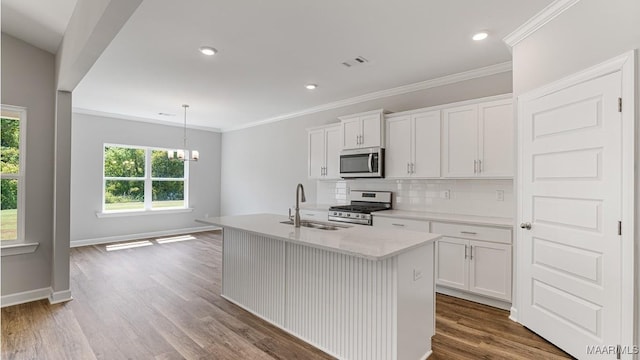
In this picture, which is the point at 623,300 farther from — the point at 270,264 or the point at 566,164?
the point at 270,264

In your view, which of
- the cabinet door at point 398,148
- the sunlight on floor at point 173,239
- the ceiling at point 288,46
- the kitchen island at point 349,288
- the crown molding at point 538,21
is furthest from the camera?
the sunlight on floor at point 173,239

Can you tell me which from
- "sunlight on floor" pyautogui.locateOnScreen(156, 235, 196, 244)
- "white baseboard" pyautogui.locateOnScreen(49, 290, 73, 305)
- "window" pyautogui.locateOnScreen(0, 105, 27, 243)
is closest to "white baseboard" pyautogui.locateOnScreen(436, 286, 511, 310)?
"white baseboard" pyautogui.locateOnScreen(49, 290, 73, 305)

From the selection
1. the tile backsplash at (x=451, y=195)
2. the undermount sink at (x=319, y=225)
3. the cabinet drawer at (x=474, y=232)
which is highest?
the tile backsplash at (x=451, y=195)

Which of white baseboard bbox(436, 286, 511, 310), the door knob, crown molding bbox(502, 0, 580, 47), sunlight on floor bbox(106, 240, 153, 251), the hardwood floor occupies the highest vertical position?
crown molding bbox(502, 0, 580, 47)

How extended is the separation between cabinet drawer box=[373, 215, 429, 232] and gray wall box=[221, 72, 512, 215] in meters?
1.66

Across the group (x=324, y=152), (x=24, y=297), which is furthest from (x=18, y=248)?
(x=324, y=152)

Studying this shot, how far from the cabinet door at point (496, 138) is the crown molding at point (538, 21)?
0.66 metres

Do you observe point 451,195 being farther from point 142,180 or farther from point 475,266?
point 142,180

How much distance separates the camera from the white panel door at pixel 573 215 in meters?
2.00

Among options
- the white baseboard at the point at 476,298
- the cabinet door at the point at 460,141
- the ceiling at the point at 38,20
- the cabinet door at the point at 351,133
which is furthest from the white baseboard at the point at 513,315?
the ceiling at the point at 38,20

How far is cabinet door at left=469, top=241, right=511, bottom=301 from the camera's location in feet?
9.95

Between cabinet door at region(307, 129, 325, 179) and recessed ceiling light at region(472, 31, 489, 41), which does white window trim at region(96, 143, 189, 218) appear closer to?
cabinet door at region(307, 129, 325, 179)

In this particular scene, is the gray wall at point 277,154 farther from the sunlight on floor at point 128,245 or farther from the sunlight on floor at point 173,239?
the sunlight on floor at point 128,245

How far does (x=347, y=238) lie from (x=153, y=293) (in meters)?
2.63
